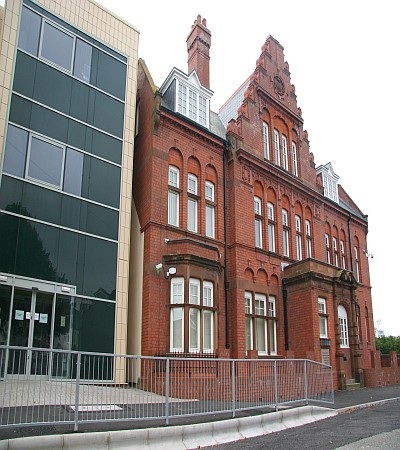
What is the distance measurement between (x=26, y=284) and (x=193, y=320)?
6029 mm

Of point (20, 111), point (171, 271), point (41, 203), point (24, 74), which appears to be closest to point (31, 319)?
point (41, 203)

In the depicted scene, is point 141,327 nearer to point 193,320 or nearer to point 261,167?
point 193,320

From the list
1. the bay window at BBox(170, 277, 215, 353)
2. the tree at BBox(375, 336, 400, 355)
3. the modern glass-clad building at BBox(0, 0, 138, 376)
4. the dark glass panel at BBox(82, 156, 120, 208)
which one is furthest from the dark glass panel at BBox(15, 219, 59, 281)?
the tree at BBox(375, 336, 400, 355)

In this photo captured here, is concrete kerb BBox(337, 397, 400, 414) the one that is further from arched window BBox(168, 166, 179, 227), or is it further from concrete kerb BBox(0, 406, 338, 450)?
arched window BBox(168, 166, 179, 227)

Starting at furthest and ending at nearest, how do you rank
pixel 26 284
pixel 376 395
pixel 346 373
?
pixel 346 373 → pixel 376 395 → pixel 26 284

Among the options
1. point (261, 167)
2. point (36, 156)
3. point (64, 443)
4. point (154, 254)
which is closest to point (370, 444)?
point (64, 443)

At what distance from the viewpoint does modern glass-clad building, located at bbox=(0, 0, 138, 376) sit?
579 inches

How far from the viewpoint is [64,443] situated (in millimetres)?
A: 7641

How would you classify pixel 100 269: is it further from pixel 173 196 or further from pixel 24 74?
pixel 24 74

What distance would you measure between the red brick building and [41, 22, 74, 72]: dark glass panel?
3641 millimetres

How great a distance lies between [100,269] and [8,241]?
3354mm

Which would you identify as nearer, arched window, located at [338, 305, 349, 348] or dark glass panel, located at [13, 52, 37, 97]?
dark glass panel, located at [13, 52, 37, 97]

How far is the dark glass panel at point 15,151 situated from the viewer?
1492 centimetres

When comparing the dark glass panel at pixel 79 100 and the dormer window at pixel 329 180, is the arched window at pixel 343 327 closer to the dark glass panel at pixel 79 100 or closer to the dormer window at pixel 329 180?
the dormer window at pixel 329 180
